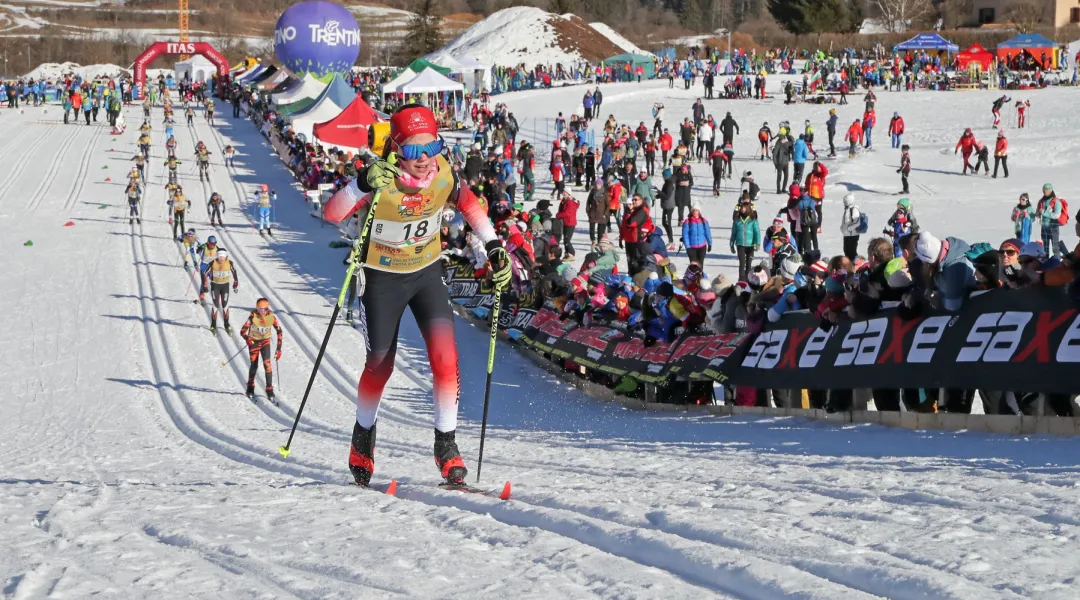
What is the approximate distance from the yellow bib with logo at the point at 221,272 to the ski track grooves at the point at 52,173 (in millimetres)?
17919

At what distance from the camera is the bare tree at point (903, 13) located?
81.2m

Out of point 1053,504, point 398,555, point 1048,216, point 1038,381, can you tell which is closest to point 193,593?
point 398,555

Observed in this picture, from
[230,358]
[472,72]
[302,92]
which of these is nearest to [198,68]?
[472,72]

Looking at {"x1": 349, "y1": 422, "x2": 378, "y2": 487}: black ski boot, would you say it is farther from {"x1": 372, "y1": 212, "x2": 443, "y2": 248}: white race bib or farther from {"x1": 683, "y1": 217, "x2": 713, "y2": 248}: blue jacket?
{"x1": 683, "y1": 217, "x2": 713, "y2": 248}: blue jacket

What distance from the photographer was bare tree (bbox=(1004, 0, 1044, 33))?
227 feet

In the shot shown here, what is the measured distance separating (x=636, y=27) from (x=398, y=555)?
119713 mm

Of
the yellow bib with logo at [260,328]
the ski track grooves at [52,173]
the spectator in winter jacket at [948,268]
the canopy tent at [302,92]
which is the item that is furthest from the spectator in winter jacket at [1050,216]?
the canopy tent at [302,92]

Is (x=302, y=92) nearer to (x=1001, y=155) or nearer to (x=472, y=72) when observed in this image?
(x=472, y=72)

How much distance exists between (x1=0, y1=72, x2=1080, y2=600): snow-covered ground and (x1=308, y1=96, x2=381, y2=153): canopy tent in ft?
53.6

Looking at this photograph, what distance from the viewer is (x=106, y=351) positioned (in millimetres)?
18281

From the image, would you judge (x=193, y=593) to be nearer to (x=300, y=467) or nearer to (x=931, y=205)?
(x=300, y=467)

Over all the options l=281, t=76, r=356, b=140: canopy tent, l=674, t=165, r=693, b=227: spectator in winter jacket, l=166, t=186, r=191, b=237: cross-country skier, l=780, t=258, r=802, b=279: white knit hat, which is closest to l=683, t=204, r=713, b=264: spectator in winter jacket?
l=674, t=165, r=693, b=227: spectator in winter jacket

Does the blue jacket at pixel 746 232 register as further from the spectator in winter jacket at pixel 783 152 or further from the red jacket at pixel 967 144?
the red jacket at pixel 967 144

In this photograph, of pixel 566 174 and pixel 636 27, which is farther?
pixel 636 27
